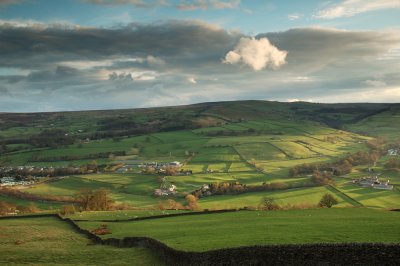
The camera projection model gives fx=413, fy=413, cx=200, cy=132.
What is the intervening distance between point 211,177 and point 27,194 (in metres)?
55.7

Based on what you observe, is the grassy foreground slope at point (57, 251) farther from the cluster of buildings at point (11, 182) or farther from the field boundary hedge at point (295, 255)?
the cluster of buildings at point (11, 182)

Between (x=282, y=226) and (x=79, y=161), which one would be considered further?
(x=79, y=161)

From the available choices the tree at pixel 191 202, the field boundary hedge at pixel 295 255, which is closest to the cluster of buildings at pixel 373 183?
the tree at pixel 191 202

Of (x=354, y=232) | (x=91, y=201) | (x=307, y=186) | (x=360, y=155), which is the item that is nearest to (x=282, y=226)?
(x=354, y=232)

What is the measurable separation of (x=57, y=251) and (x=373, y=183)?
97.6 metres

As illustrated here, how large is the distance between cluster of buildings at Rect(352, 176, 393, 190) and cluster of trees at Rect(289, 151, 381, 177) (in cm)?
1402

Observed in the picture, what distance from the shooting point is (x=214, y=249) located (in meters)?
33.8

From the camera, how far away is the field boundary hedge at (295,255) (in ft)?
83.1

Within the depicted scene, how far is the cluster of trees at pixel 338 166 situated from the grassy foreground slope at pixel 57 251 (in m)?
96.0

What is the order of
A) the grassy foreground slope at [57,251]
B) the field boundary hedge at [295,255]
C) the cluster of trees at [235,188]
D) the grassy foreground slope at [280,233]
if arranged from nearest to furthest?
1. the field boundary hedge at [295,255]
2. the grassy foreground slope at [280,233]
3. the grassy foreground slope at [57,251]
4. the cluster of trees at [235,188]

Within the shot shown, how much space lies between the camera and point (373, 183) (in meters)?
118

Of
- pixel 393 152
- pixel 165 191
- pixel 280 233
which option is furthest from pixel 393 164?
pixel 280 233

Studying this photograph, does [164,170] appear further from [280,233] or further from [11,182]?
[280,233]

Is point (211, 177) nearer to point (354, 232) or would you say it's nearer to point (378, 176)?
point (378, 176)
